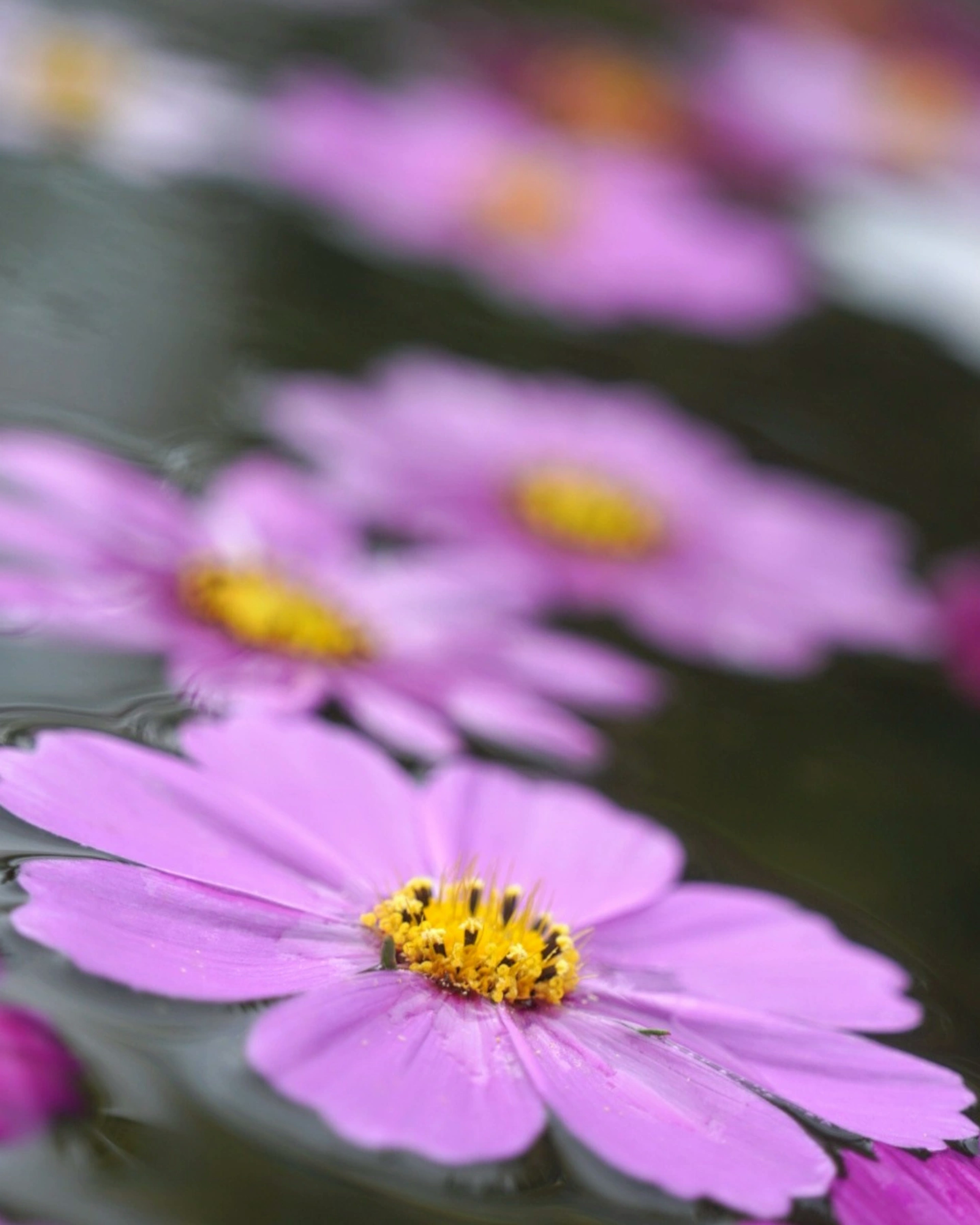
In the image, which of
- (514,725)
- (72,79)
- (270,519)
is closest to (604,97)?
(72,79)

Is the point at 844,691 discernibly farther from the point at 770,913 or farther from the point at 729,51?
the point at 729,51

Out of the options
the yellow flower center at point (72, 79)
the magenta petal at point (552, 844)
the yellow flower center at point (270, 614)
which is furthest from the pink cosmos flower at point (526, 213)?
the magenta petal at point (552, 844)

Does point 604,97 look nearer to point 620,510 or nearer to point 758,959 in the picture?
point 620,510

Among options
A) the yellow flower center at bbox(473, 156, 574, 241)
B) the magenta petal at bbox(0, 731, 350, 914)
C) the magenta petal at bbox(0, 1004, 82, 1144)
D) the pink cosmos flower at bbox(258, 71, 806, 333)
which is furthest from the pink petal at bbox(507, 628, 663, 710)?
the yellow flower center at bbox(473, 156, 574, 241)

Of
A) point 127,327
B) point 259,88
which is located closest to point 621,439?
point 127,327

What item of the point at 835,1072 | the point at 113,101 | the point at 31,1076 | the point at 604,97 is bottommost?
the point at 31,1076

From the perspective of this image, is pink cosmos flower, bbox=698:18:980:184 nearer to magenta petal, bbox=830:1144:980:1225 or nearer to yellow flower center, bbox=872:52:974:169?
yellow flower center, bbox=872:52:974:169
